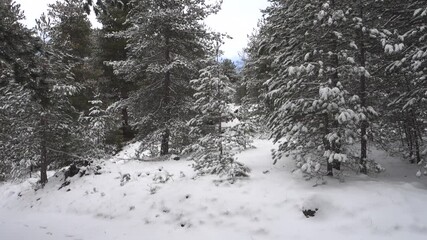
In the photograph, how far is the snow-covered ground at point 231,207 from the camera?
8078 mm

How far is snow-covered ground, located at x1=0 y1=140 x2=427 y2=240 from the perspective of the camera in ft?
26.5

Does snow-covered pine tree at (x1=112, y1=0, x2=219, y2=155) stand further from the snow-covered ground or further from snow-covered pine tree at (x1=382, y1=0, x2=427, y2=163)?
snow-covered pine tree at (x1=382, y1=0, x2=427, y2=163)

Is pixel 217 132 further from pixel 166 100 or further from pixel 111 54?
pixel 111 54

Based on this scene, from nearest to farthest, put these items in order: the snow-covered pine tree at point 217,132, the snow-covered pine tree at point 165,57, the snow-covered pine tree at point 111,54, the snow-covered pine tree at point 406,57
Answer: the snow-covered pine tree at point 406,57 → the snow-covered pine tree at point 217,132 → the snow-covered pine tree at point 165,57 → the snow-covered pine tree at point 111,54

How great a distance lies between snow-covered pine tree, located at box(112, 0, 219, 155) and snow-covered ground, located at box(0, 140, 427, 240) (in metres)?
3.04

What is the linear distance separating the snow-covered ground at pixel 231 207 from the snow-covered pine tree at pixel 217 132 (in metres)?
0.56

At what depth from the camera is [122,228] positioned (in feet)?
33.4

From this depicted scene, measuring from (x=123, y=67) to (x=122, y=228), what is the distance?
885cm

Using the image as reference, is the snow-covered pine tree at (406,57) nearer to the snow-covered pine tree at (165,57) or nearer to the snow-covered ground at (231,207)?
the snow-covered ground at (231,207)

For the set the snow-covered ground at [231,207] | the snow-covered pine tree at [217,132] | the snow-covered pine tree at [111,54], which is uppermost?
the snow-covered pine tree at [111,54]

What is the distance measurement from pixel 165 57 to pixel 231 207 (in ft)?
31.6

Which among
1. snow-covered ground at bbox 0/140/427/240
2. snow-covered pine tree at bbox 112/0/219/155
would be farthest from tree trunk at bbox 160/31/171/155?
snow-covered ground at bbox 0/140/427/240

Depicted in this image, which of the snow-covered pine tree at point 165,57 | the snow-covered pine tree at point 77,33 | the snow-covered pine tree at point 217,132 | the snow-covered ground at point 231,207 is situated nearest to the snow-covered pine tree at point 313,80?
the snow-covered ground at point 231,207

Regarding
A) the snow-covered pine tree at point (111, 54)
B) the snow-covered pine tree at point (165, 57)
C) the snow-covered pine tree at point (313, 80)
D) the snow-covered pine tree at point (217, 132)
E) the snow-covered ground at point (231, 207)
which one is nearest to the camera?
the snow-covered ground at point (231, 207)
